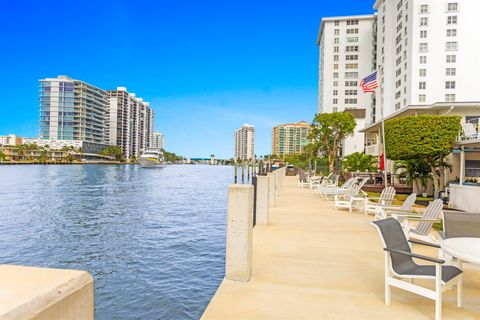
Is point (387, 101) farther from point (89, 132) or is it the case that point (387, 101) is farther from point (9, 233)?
point (89, 132)

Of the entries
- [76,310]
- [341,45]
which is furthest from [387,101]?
[76,310]

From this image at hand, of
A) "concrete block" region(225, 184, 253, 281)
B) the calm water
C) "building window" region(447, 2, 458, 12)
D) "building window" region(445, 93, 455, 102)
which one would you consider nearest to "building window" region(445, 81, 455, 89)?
"building window" region(445, 93, 455, 102)

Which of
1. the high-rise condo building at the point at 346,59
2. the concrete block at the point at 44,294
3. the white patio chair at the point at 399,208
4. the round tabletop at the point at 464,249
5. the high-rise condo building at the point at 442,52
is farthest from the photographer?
the high-rise condo building at the point at 346,59

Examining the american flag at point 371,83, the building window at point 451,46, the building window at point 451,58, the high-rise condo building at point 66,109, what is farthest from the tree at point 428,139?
the high-rise condo building at point 66,109

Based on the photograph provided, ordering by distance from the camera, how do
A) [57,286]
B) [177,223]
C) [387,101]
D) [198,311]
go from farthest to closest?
[387,101] → [177,223] → [198,311] → [57,286]

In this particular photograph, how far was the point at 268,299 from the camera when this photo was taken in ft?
14.0

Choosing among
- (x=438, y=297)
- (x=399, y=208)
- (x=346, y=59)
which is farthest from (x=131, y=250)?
(x=346, y=59)

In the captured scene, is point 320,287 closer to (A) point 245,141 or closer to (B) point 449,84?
(B) point 449,84

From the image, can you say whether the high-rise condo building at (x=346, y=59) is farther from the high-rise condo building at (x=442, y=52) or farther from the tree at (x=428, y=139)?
the tree at (x=428, y=139)

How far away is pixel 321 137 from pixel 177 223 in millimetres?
39415

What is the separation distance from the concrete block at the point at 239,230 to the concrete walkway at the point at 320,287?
0.74ft

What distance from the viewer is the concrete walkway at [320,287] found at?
3922 millimetres

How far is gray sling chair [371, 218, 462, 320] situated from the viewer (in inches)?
150

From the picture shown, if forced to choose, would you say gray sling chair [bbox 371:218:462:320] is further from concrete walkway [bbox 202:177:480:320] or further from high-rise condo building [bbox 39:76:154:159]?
high-rise condo building [bbox 39:76:154:159]
